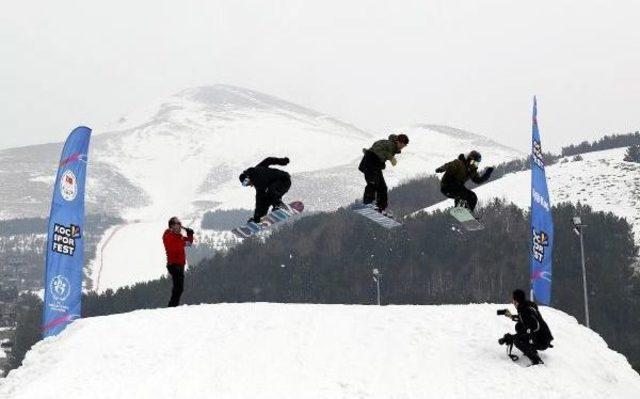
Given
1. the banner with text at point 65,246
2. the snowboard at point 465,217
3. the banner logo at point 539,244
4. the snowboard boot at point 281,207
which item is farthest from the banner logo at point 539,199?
the banner with text at point 65,246

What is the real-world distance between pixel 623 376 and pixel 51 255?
12459 millimetres

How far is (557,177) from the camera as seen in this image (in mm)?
127500

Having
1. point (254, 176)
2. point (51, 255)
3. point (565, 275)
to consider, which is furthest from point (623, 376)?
point (565, 275)

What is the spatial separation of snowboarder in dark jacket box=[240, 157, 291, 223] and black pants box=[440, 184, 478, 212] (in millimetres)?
3547

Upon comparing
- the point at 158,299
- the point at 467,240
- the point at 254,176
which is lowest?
the point at 158,299

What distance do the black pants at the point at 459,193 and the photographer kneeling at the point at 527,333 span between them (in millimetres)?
4241

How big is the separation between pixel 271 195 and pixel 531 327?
6.88 metres

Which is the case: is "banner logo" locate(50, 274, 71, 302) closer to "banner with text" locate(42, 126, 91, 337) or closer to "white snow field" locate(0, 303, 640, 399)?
"banner with text" locate(42, 126, 91, 337)

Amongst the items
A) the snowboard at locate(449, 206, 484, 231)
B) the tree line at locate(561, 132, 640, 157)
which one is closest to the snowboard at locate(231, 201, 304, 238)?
the snowboard at locate(449, 206, 484, 231)

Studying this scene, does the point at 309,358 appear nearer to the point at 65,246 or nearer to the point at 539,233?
the point at 65,246

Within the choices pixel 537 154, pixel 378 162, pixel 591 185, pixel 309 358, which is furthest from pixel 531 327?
pixel 591 185

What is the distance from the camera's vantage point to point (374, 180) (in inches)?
693

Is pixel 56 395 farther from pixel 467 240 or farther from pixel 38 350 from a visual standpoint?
pixel 467 240

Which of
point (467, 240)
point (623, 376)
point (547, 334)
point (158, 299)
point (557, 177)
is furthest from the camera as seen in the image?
point (557, 177)
